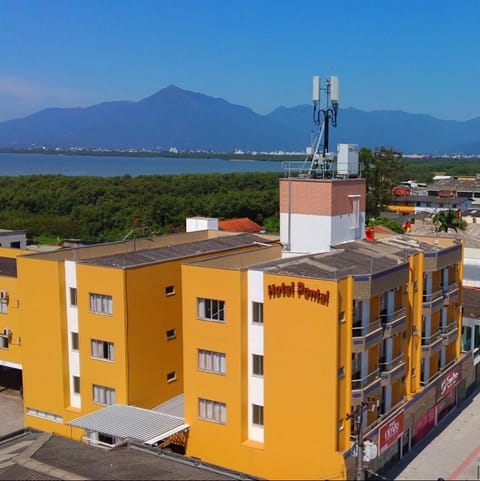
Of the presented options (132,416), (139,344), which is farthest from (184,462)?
(139,344)

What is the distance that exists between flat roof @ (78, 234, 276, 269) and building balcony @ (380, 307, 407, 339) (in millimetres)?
8776

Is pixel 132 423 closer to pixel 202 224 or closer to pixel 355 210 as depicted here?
pixel 355 210

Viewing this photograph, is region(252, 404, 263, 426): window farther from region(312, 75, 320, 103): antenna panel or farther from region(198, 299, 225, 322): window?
region(312, 75, 320, 103): antenna panel

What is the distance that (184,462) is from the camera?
2005 centimetres

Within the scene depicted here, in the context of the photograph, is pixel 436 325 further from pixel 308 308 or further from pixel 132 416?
pixel 132 416

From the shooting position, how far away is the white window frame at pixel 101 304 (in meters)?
25.5

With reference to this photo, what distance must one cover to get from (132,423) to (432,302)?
42.1 ft

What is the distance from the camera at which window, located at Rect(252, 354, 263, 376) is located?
2258cm


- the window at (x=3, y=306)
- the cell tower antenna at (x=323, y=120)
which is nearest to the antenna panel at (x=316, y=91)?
the cell tower antenna at (x=323, y=120)

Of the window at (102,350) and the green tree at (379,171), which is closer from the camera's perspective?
the window at (102,350)

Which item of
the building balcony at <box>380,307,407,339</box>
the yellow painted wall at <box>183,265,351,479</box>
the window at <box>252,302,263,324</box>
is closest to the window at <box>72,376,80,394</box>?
the yellow painted wall at <box>183,265,351,479</box>

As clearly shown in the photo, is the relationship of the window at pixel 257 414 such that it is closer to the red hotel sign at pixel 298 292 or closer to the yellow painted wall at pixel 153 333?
A: the red hotel sign at pixel 298 292

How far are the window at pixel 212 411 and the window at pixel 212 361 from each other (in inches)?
44.9

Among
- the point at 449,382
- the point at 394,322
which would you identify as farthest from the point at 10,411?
the point at 449,382
